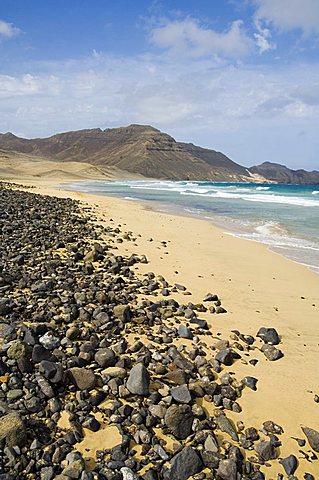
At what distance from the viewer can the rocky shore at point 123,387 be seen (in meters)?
2.96

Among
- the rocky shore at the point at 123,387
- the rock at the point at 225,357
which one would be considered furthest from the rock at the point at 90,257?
the rock at the point at 225,357

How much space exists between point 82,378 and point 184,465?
1.32m

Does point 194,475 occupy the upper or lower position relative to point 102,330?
lower

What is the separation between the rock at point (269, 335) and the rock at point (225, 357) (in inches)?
36.0

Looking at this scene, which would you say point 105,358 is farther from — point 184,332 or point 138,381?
point 184,332

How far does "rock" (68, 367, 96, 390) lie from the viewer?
12.3ft

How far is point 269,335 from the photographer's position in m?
5.43

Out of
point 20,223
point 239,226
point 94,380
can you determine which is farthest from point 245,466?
point 239,226

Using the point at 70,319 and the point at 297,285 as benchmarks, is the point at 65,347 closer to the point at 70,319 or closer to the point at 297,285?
the point at 70,319

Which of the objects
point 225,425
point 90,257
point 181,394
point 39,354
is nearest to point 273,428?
point 225,425

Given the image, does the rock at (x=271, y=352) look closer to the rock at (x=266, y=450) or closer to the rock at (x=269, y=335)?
the rock at (x=269, y=335)

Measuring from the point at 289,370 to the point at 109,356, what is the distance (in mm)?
2215

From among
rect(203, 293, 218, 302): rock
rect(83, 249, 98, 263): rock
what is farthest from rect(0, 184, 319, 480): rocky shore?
rect(83, 249, 98, 263): rock

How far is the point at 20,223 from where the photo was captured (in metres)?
12.1
